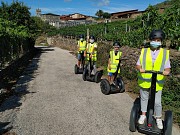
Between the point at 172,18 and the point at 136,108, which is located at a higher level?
the point at 172,18

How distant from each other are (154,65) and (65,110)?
283 centimetres

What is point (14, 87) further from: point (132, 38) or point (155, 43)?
point (132, 38)

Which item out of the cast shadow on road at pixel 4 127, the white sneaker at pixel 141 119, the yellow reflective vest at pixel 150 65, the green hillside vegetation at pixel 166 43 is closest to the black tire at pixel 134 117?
the white sneaker at pixel 141 119

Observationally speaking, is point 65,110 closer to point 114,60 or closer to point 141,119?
point 141,119

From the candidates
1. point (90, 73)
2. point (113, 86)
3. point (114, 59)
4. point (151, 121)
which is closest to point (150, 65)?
point (151, 121)

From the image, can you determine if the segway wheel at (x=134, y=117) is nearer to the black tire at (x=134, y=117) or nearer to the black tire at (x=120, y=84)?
the black tire at (x=134, y=117)

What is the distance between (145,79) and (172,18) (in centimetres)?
942

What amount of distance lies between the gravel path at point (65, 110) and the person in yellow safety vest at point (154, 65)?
2.46 feet

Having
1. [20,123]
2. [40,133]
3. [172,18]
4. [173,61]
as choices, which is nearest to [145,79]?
[40,133]

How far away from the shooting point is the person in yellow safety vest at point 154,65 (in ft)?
14.3

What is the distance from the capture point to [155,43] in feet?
14.3

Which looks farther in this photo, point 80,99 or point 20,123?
point 80,99

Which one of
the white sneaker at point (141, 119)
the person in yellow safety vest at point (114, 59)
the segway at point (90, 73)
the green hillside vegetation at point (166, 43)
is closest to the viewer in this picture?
the white sneaker at point (141, 119)

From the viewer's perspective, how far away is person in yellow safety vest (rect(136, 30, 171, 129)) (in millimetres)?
4363
